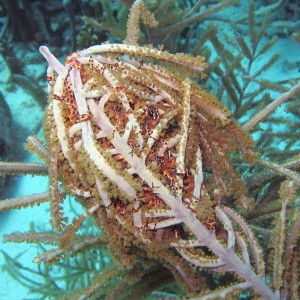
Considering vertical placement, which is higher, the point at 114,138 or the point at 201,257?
A: the point at 114,138

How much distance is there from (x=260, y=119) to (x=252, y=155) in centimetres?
38

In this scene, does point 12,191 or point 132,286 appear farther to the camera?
point 12,191

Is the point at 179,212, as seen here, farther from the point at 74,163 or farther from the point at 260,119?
the point at 260,119

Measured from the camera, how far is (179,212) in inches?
52.4

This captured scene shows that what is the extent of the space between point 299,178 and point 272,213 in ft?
1.54

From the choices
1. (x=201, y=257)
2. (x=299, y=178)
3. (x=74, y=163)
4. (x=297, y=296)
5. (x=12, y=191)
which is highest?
(x=12, y=191)

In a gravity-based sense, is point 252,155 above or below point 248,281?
above

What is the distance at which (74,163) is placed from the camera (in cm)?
127

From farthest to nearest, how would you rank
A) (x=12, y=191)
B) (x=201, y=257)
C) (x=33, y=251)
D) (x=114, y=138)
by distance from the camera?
(x=12, y=191) < (x=33, y=251) < (x=201, y=257) < (x=114, y=138)

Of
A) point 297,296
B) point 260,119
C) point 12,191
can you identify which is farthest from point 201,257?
point 12,191

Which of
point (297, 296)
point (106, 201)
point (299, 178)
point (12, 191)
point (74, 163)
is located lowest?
point (297, 296)

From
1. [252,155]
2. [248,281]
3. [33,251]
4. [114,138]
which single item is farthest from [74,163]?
[33,251]

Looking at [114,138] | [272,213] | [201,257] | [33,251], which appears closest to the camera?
[114,138]

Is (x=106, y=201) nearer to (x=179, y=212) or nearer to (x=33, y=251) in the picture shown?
(x=179, y=212)
